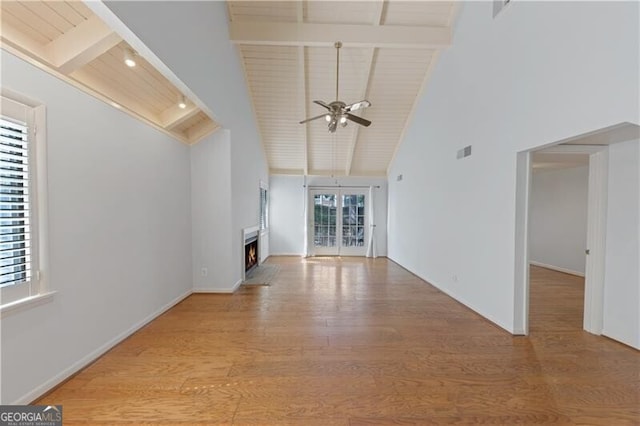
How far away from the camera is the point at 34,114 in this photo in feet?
6.61

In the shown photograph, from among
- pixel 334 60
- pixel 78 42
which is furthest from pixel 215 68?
pixel 334 60

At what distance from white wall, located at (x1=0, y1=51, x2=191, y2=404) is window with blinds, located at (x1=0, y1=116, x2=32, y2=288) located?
151 millimetres

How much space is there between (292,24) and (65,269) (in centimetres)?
427

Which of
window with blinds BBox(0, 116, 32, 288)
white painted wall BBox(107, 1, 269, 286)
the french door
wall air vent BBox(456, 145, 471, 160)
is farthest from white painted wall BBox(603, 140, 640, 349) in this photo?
the french door

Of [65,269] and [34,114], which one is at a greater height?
[34,114]

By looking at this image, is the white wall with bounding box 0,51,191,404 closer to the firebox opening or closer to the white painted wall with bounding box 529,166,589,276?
the firebox opening

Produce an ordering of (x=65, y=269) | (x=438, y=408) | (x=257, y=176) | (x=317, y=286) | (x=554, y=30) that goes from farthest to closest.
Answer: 1. (x=257, y=176)
2. (x=317, y=286)
3. (x=554, y=30)
4. (x=65, y=269)
5. (x=438, y=408)

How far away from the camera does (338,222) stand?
8398mm

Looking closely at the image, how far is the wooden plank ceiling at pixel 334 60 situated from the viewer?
430 centimetres

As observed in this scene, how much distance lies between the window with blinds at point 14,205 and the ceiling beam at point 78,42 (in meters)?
0.59

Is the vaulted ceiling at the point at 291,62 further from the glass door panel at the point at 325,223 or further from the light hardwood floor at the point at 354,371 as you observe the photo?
the light hardwood floor at the point at 354,371

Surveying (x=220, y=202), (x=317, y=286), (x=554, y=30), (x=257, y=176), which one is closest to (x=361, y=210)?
(x=257, y=176)

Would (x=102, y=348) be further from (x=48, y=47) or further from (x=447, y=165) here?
(x=447, y=165)

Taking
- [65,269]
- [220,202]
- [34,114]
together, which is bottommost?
[65,269]
